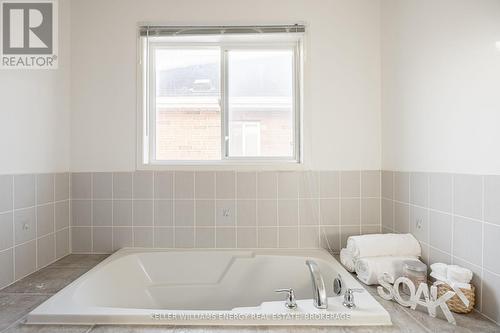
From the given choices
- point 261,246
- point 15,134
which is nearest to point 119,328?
point 261,246

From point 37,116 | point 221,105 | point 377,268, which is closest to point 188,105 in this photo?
point 221,105

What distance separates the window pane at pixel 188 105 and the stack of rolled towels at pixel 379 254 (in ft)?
3.60

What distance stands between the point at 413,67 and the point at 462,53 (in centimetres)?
35

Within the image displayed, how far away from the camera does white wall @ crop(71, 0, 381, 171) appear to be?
1.87 m

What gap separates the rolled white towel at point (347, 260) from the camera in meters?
1.54

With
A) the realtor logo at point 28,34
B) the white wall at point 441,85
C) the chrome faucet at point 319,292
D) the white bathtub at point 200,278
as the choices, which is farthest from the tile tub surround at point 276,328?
the realtor logo at point 28,34

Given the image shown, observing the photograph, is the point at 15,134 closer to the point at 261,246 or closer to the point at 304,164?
the point at 261,246

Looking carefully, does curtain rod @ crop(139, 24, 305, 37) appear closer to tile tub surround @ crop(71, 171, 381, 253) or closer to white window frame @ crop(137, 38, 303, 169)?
white window frame @ crop(137, 38, 303, 169)

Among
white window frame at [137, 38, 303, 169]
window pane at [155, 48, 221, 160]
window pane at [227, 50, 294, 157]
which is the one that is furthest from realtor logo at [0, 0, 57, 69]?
window pane at [227, 50, 294, 157]

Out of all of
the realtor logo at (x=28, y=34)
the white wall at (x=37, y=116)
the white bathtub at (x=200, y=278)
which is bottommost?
the white bathtub at (x=200, y=278)

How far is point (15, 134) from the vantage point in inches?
57.6

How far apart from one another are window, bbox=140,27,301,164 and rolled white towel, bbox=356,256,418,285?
0.86 m

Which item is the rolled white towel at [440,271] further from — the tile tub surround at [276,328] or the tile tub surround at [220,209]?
the tile tub surround at [220,209]

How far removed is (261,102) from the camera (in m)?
2.01
